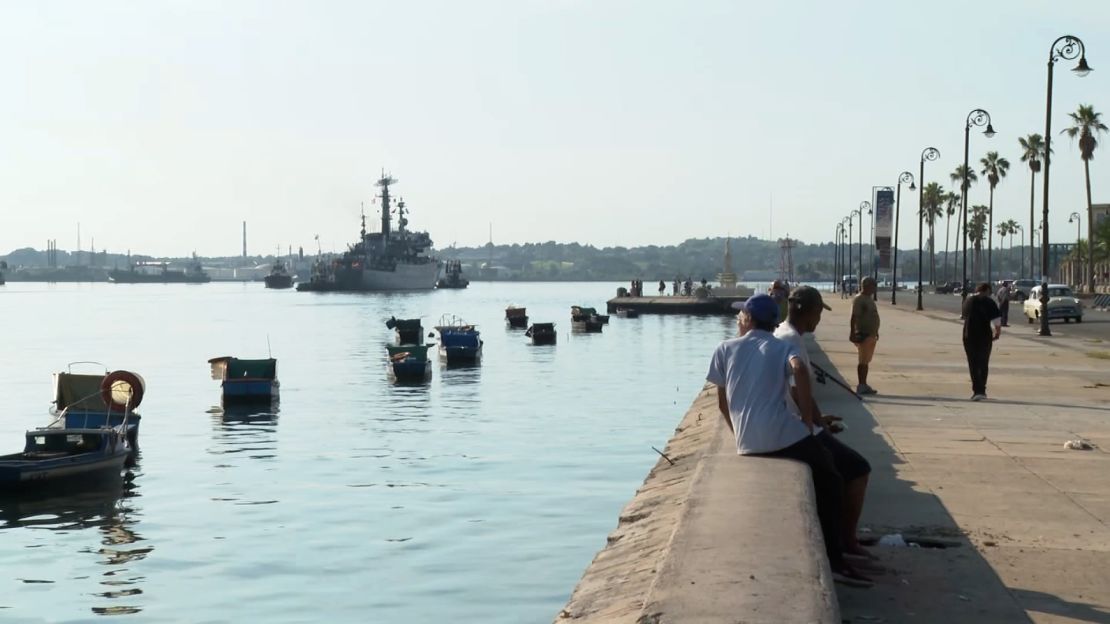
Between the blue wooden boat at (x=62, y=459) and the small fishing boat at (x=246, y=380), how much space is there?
52.5 ft

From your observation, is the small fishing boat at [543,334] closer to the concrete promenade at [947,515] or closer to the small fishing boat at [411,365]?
the small fishing boat at [411,365]

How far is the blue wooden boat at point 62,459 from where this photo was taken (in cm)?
2192

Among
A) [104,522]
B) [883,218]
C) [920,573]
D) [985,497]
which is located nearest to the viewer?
[920,573]

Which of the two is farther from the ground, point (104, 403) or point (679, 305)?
point (104, 403)

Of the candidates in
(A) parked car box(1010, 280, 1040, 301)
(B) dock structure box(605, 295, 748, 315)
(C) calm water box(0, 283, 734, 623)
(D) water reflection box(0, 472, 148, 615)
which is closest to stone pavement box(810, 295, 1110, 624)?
(C) calm water box(0, 283, 734, 623)

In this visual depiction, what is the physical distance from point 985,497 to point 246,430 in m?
25.2

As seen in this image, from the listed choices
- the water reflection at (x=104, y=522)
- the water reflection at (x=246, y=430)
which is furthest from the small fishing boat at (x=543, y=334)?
the water reflection at (x=104, y=522)

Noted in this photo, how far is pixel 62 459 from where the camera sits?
22438mm

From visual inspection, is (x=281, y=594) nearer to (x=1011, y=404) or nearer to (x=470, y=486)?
(x=470, y=486)

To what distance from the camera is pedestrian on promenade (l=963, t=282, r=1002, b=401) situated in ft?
69.0

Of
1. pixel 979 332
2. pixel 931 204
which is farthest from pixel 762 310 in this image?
pixel 931 204

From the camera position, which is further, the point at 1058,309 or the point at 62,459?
the point at 1058,309

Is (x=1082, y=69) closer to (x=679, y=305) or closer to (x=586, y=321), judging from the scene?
(x=586, y=321)

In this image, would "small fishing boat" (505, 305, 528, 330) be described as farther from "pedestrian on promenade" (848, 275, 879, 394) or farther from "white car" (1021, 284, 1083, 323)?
"pedestrian on promenade" (848, 275, 879, 394)
